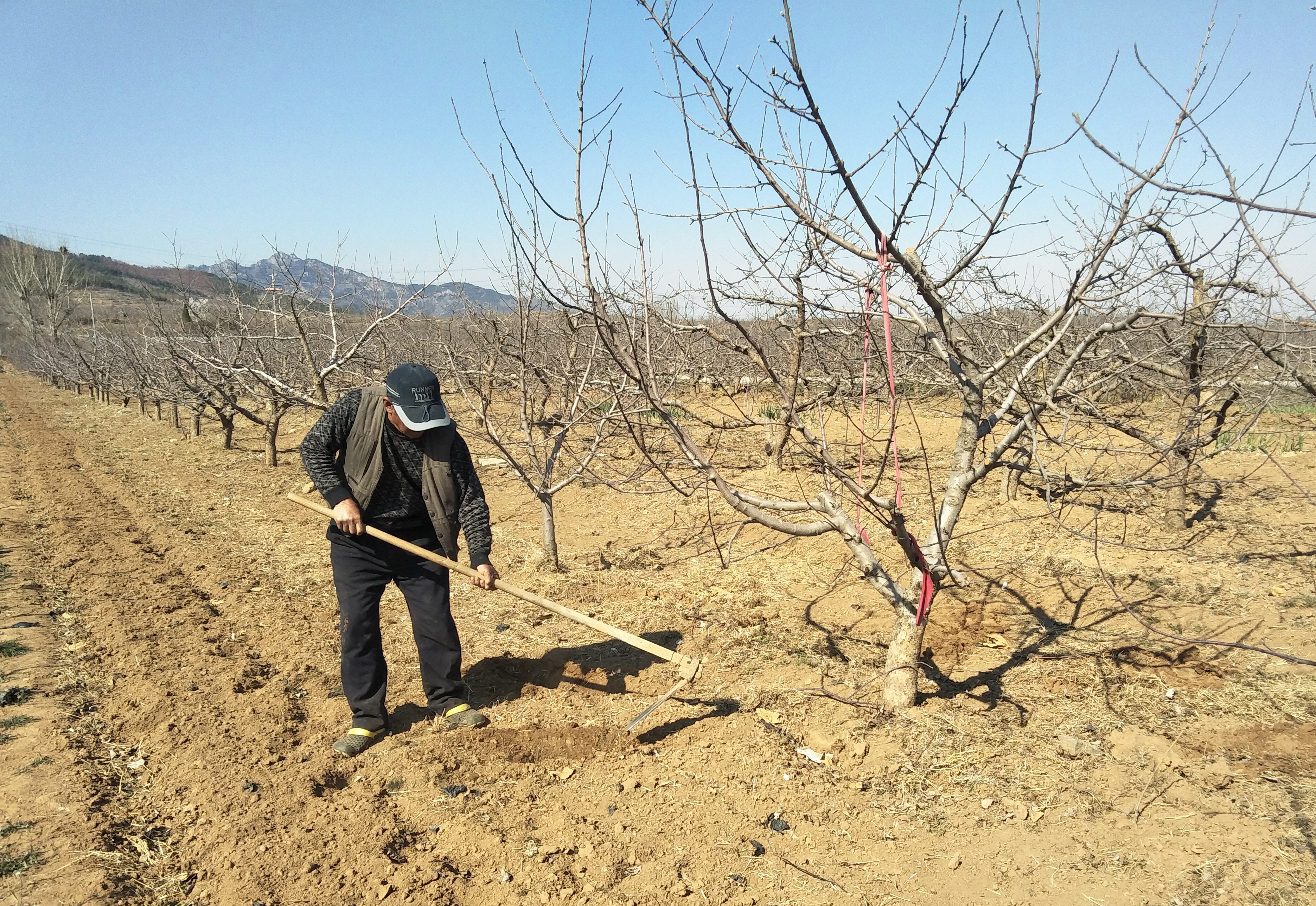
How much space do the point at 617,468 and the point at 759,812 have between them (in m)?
7.34

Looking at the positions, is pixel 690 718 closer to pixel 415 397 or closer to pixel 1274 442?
pixel 415 397

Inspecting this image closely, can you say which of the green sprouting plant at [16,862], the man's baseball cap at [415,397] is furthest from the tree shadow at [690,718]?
the green sprouting plant at [16,862]

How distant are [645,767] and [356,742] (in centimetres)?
124

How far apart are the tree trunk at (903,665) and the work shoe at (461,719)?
1826 millimetres

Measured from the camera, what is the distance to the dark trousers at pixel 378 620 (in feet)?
10.6

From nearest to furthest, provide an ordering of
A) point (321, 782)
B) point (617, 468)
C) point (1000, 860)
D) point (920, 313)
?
point (1000, 860), point (321, 782), point (920, 313), point (617, 468)

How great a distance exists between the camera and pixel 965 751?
3014mm

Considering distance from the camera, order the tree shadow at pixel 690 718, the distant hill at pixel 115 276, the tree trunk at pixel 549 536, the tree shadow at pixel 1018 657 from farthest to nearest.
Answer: the distant hill at pixel 115 276 < the tree trunk at pixel 549 536 < the tree shadow at pixel 1018 657 < the tree shadow at pixel 690 718

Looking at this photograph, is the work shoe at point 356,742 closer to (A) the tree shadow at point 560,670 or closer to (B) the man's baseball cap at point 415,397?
(A) the tree shadow at point 560,670

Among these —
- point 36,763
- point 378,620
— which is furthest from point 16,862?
point 378,620

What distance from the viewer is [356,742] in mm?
3156

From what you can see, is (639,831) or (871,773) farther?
(871,773)

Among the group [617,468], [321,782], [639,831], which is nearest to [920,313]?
[639,831]

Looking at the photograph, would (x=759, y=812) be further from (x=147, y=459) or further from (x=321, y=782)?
(x=147, y=459)
